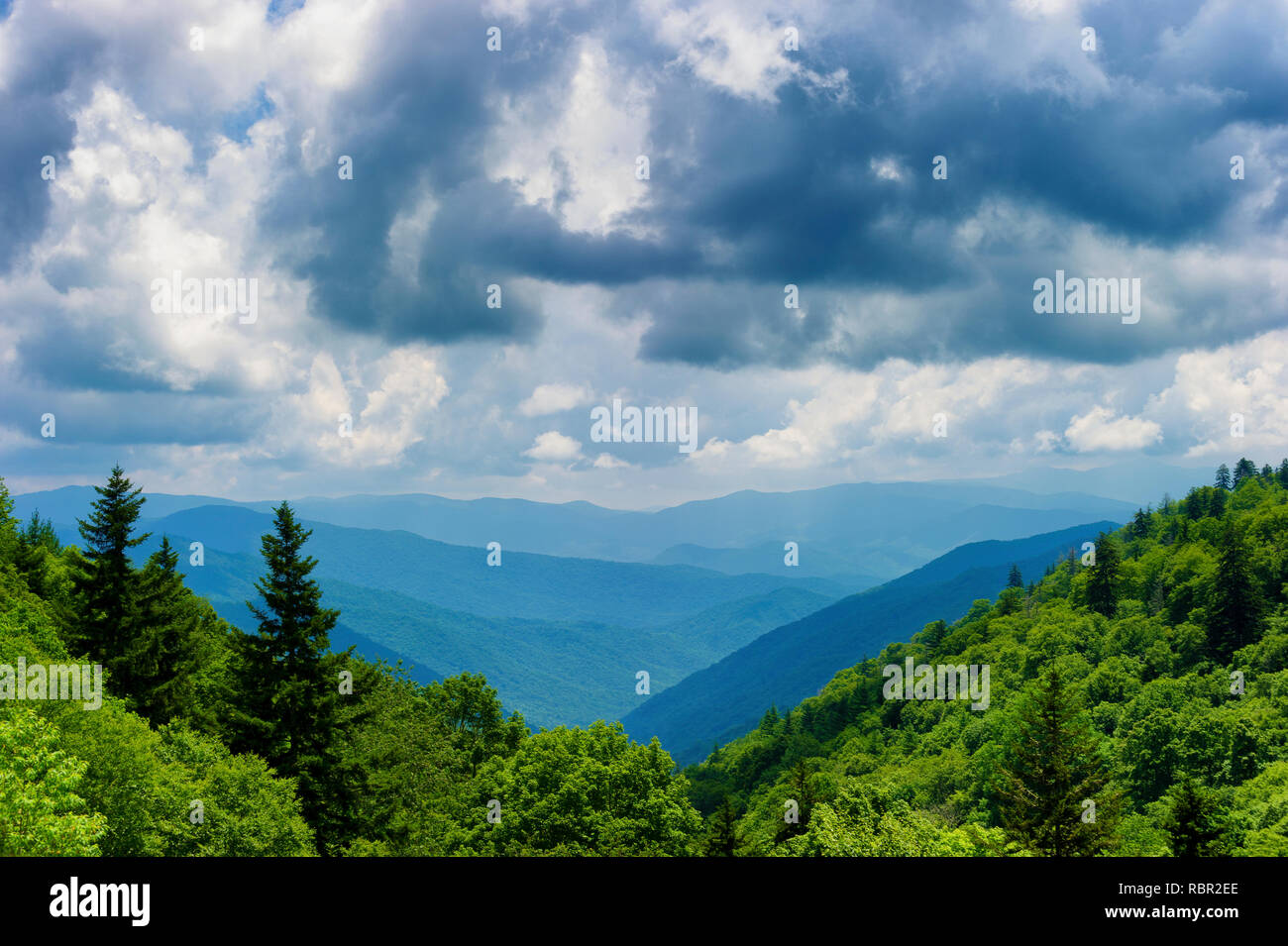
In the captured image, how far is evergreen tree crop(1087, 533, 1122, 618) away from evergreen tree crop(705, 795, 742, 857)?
107 m

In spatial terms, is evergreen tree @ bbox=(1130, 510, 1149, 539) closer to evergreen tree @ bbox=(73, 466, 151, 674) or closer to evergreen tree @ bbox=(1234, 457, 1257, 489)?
evergreen tree @ bbox=(1234, 457, 1257, 489)

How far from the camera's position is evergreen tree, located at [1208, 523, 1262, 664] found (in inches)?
3888

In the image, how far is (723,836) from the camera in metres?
46.6

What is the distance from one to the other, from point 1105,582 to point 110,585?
135 metres

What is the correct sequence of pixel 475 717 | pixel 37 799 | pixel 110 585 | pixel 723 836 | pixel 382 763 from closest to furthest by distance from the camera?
pixel 37 799 → pixel 110 585 → pixel 382 763 → pixel 723 836 → pixel 475 717

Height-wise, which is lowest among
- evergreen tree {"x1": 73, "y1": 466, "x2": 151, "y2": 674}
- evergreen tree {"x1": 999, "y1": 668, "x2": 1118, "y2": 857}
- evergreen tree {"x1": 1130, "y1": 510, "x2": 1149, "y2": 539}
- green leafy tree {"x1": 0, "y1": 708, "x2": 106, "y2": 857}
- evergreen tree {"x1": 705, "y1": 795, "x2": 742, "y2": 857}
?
evergreen tree {"x1": 705, "y1": 795, "x2": 742, "y2": 857}

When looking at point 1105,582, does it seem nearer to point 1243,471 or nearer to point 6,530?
point 1243,471

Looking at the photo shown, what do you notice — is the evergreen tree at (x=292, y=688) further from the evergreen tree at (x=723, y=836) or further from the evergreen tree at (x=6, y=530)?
the evergreen tree at (x=6, y=530)

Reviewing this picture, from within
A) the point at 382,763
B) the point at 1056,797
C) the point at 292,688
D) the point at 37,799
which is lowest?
the point at 1056,797

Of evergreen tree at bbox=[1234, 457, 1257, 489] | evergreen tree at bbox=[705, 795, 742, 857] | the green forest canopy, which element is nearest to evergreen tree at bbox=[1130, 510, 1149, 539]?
evergreen tree at bbox=[1234, 457, 1257, 489]

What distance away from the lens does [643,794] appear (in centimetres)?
4050

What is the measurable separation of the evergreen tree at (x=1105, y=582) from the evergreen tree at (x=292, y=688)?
5080 inches

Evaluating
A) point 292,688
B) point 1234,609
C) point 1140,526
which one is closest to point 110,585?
point 292,688
